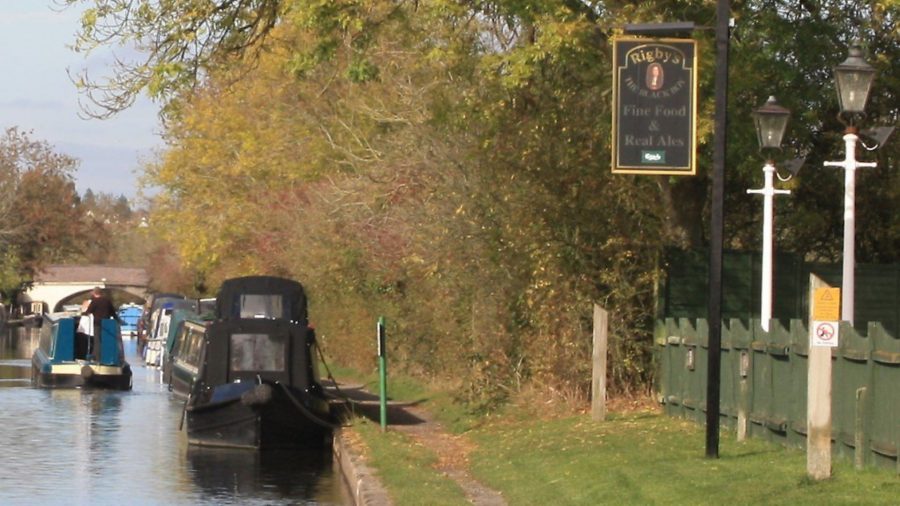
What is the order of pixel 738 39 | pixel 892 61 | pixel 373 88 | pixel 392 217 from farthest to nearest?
pixel 373 88 → pixel 392 217 → pixel 892 61 → pixel 738 39

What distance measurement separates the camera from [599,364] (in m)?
21.3

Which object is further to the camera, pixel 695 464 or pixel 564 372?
pixel 564 372

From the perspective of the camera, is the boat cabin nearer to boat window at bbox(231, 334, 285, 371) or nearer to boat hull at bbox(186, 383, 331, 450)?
boat window at bbox(231, 334, 285, 371)

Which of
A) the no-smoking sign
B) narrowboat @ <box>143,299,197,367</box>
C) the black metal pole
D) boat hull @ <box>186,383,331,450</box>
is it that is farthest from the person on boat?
the no-smoking sign

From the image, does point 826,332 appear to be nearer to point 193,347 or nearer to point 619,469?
point 619,469

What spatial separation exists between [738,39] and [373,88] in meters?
17.6

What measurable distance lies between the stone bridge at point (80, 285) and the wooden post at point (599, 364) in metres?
127

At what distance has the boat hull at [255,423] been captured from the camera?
22.2m

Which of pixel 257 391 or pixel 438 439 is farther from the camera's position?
pixel 438 439

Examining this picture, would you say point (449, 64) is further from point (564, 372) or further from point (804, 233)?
point (804, 233)

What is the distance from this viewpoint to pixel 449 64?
2473 centimetres

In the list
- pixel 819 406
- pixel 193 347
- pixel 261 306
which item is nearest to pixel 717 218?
pixel 819 406

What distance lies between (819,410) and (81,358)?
25172 millimetres

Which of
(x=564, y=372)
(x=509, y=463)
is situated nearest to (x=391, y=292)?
(x=564, y=372)
